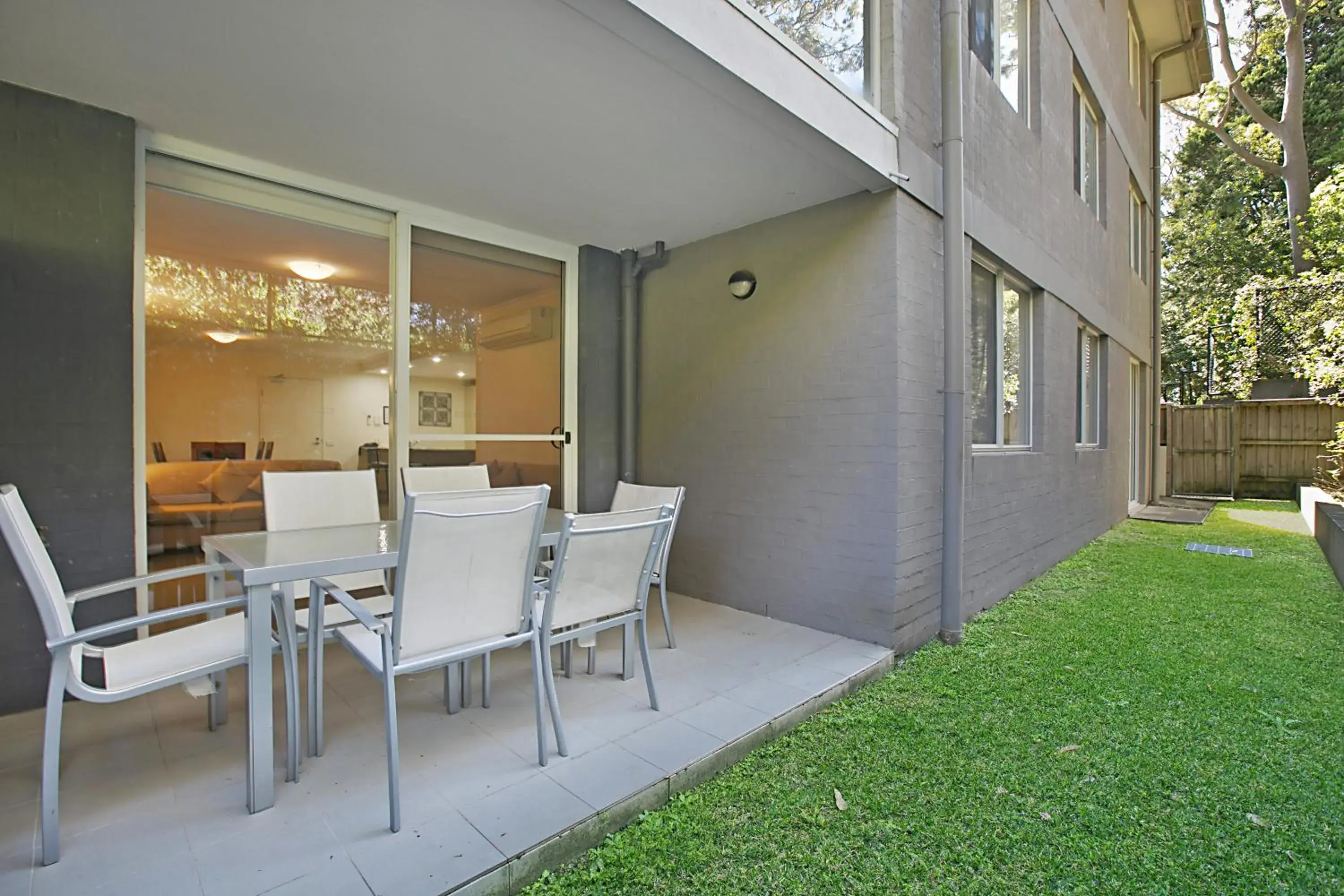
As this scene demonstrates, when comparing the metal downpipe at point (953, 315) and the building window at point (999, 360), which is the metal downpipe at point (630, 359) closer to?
the metal downpipe at point (953, 315)

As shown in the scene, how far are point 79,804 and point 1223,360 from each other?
51.3 feet

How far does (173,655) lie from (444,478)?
5.37 feet

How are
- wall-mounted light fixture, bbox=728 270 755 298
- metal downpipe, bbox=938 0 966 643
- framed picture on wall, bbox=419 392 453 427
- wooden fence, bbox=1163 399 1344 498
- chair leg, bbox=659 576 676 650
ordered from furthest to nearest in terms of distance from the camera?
wooden fence, bbox=1163 399 1344 498, wall-mounted light fixture, bbox=728 270 755 298, framed picture on wall, bbox=419 392 453 427, metal downpipe, bbox=938 0 966 643, chair leg, bbox=659 576 676 650

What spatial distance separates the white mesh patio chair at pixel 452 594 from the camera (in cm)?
187

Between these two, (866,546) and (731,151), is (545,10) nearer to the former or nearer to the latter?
(731,151)

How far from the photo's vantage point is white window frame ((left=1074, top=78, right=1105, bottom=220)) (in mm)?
6582

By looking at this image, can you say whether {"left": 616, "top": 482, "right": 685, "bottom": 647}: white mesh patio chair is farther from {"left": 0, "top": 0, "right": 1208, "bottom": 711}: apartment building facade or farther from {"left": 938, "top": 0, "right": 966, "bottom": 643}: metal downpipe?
{"left": 938, "top": 0, "right": 966, "bottom": 643}: metal downpipe

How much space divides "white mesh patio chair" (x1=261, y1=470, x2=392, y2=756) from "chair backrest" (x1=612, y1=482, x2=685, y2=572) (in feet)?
4.11

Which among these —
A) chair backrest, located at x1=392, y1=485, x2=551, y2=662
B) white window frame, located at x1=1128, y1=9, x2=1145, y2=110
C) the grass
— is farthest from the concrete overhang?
chair backrest, located at x1=392, y1=485, x2=551, y2=662

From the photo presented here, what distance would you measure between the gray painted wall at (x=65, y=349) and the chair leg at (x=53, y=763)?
1191 mm

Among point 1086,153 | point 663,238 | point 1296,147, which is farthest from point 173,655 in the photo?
point 1296,147

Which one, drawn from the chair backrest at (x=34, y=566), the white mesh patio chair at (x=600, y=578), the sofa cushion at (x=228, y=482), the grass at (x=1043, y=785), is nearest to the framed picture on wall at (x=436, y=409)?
the sofa cushion at (x=228, y=482)

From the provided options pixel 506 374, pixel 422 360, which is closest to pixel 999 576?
pixel 506 374

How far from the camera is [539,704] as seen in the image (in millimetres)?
2182
